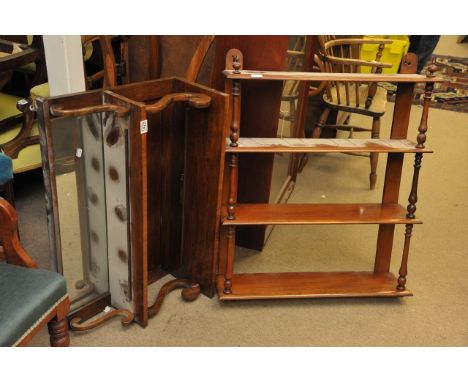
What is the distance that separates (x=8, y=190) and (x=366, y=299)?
1641 millimetres

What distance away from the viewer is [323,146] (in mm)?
2051

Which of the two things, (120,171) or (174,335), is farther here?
(174,335)

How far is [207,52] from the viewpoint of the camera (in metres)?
2.16

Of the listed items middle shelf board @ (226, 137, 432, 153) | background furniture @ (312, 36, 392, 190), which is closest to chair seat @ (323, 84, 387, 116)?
background furniture @ (312, 36, 392, 190)

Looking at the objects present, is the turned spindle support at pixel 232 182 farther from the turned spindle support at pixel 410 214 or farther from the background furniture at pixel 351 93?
the background furniture at pixel 351 93

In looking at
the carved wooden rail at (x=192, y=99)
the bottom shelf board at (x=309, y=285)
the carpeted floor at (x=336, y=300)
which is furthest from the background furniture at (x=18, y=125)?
the bottom shelf board at (x=309, y=285)

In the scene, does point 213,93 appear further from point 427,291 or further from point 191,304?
point 427,291

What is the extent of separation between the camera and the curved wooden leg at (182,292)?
2127 millimetres

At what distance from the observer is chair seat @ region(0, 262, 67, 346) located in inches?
53.6

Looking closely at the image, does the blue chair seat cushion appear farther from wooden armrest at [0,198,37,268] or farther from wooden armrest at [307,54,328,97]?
wooden armrest at [307,54,328,97]

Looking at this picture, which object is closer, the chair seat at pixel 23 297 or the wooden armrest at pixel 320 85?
the chair seat at pixel 23 297

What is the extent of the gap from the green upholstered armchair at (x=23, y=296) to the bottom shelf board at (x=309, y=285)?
775mm

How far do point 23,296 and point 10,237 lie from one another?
0.19 meters

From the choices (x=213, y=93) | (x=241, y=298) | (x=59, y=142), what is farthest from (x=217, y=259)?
(x=59, y=142)
